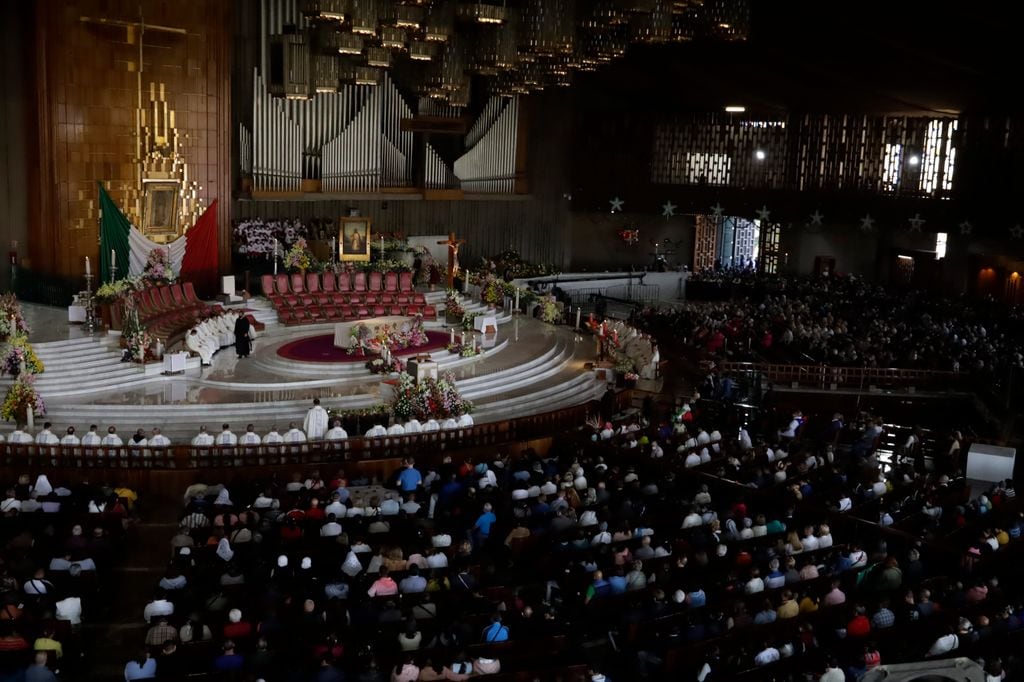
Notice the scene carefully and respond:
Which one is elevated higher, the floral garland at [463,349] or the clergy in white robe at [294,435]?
the floral garland at [463,349]

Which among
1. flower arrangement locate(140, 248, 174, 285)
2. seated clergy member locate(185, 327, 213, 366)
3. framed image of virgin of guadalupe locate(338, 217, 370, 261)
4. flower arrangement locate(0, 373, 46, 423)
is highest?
framed image of virgin of guadalupe locate(338, 217, 370, 261)

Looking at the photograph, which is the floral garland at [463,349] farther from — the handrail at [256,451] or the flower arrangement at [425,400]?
the handrail at [256,451]

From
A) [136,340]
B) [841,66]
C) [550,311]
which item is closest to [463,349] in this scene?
[550,311]

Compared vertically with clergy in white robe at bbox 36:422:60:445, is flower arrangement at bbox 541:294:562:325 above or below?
above

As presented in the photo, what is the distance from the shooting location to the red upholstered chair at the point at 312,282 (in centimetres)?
2559

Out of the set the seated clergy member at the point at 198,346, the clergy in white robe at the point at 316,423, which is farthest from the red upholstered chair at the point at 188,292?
the clergy in white robe at the point at 316,423

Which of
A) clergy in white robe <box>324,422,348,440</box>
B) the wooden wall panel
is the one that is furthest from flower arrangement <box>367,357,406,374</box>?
the wooden wall panel

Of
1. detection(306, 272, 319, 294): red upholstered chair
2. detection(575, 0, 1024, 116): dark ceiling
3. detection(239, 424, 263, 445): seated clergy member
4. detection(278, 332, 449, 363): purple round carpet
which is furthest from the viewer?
detection(306, 272, 319, 294): red upholstered chair

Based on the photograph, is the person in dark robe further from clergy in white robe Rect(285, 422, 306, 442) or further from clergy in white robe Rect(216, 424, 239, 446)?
clergy in white robe Rect(216, 424, 239, 446)

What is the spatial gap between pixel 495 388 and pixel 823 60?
44.5ft

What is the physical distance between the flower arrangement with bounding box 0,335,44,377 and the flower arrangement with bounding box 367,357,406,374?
19.0 ft

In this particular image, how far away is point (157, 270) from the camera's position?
22.9 m

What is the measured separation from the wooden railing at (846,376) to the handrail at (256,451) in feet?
24.1

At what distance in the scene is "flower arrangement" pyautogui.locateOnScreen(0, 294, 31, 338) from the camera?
18.8 meters
